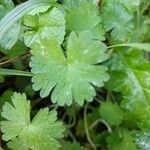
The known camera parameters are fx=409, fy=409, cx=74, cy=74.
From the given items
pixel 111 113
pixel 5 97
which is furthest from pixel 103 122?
pixel 5 97

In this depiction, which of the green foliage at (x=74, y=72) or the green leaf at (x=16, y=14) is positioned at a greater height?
the green leaf at (x=16, y=14)

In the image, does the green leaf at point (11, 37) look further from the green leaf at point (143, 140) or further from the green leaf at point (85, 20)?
the green leaf at point (143, 140)

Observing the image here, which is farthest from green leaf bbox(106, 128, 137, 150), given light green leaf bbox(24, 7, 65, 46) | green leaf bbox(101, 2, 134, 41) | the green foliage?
light green leaf bbox(24, 7, 65, 46)

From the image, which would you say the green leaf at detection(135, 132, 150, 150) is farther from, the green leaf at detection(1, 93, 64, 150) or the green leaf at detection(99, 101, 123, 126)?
the green leaf at detection(1, 93, 64, 150)

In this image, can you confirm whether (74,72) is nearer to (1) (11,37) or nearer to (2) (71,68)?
(2) (71,68)

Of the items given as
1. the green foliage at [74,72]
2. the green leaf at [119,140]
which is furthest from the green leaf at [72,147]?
the green leaf at [119,140]

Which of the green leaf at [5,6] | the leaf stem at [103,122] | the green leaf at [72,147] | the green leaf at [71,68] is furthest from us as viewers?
the leaf stem at [103,122]

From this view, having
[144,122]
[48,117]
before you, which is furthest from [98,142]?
[48,117]
